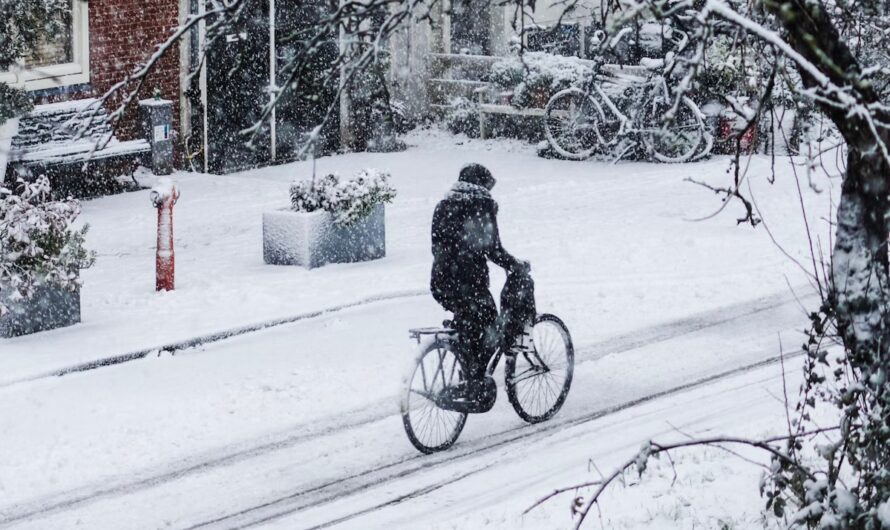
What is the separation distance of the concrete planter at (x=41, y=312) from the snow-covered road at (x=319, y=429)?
3.93 feet

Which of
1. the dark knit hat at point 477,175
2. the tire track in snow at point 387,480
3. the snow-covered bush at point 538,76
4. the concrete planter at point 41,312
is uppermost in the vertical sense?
the snow-covered bush at point 538,76

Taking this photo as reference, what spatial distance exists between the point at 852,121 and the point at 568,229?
34.4ft

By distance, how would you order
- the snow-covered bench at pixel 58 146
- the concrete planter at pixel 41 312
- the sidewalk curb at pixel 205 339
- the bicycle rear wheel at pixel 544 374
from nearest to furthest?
1. the bicycle rear wheel at pixel 544 374
2. the sidewalk curb at pixel 205 339
3. the concrete planter at pixel 41 312
4. the snow-covered bench at pixel 58 146

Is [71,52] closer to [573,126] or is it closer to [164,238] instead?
[164,238]

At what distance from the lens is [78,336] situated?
36.2ft

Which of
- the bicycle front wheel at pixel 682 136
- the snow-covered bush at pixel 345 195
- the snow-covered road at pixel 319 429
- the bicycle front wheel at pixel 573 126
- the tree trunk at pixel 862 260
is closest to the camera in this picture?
the tree trunk at pixel 862 260

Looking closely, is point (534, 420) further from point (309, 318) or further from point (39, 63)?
point (39, 63)

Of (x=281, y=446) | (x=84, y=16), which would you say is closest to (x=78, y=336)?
(x=281, y=446)

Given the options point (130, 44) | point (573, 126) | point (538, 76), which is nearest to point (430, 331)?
point (130, 44)

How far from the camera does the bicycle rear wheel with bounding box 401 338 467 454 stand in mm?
8555

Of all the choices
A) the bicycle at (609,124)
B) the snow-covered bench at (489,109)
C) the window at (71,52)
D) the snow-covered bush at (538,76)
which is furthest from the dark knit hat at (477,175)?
the snow-covered bench at (489,109)

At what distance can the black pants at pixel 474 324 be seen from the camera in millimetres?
→ 8578

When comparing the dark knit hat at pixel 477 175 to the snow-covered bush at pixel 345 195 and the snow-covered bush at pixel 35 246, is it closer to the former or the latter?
the snow-covered bush at pixel 35 246

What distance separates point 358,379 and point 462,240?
7.48 ft
